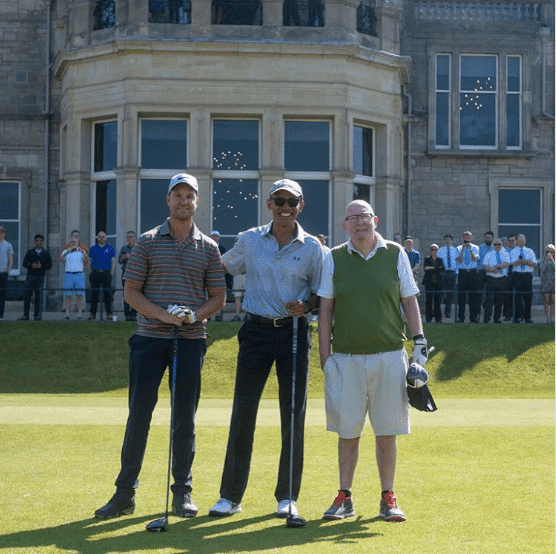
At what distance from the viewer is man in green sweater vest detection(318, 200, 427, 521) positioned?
25.1 feet

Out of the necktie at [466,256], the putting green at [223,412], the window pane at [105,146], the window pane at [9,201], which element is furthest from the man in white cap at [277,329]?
the window pane at [9,201]

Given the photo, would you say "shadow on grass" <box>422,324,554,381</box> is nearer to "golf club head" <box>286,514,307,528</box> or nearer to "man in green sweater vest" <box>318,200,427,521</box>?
"man in green sweater vest" <box>318,200,427,521</box>

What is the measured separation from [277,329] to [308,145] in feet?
58.5

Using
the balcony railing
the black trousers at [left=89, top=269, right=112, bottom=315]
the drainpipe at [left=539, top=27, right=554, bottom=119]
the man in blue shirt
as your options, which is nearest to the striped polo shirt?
the black trousers at [left=89, top=269, right=112, bottom=315]

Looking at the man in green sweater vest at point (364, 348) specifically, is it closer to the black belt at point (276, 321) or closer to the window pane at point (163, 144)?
the black belt at point (276, 321)

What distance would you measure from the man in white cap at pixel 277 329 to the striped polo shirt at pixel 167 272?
1.12 ft

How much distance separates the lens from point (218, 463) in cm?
1000

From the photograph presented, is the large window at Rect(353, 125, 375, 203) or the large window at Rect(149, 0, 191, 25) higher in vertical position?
the large window at Rect(149, 0, 191, 25)

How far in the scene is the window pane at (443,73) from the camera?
30.8 meters

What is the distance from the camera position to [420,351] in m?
7.75

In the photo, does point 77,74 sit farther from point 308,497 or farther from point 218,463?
point 308,497

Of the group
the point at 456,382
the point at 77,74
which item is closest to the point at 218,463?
the point at 456,382

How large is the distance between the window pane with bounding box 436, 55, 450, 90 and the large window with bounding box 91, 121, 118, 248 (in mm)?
9175

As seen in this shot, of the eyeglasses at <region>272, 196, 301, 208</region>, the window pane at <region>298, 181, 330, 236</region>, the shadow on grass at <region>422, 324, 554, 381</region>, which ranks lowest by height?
the shadow on grass at <region>422, 324, 554, 381</region>
